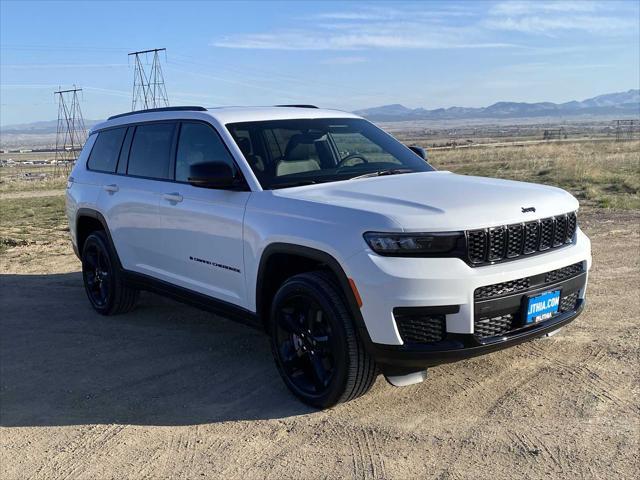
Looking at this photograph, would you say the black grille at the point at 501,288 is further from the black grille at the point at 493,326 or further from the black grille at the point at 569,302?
the black grille at the point at 569,302

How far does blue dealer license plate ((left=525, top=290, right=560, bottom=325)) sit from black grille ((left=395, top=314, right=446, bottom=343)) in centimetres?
59

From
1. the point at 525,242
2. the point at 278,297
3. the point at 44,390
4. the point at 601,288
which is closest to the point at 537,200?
the point at 525,242

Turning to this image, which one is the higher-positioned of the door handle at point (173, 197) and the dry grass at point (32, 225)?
the door handle at point (173, 197)

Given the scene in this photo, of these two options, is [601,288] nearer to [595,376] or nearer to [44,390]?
[595,376]

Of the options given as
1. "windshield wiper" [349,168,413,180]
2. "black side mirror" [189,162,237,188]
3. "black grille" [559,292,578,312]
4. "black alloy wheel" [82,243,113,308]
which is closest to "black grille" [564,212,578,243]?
"black grille" [559,292,578,312]

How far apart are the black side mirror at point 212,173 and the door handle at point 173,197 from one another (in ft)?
2.13

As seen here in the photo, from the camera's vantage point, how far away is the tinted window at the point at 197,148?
16.5 ft

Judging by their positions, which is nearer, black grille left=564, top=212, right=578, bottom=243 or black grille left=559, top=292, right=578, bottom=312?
black grille left=559, top=292, right=578, bottom=312

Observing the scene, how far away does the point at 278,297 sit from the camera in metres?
4.29

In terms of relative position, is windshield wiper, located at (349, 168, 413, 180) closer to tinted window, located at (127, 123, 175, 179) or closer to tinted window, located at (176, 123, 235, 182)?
tinted window, located at (176, 123, 235, 182)

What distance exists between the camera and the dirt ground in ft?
11.7

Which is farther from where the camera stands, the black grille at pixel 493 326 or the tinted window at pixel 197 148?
the tinted window at pixel 197 148

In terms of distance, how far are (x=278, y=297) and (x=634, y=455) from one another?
7.36 ft

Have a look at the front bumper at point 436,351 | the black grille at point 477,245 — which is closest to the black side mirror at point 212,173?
the front bumper at point 436,351
